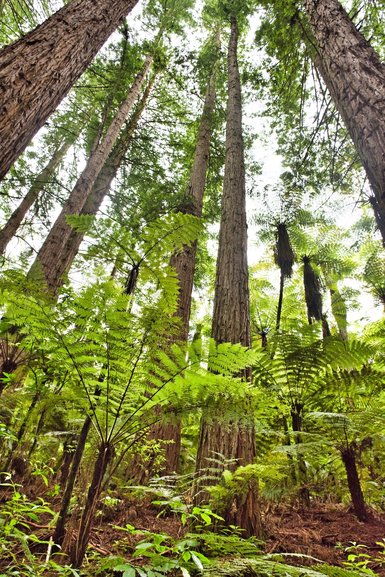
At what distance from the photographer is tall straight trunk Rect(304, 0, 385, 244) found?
1.85 meters

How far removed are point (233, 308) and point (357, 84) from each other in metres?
2.03

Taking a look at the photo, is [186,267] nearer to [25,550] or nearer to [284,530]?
[284,530]

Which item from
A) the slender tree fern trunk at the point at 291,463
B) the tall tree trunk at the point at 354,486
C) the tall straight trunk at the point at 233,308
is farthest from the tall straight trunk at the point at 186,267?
the tall tree trunk at the point at 354,486

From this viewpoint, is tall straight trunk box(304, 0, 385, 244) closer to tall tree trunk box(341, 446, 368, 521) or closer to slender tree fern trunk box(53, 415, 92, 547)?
slender tree fern trunk box(53, 415, 92, 547)

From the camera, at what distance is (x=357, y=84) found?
2.27 metres

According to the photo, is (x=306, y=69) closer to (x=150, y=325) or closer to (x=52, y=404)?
(x=150, y=325)

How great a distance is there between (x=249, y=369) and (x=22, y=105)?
2.65m

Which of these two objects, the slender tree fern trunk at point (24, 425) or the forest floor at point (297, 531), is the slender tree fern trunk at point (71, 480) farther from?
the slender tree fern trunk at point (24, 425)

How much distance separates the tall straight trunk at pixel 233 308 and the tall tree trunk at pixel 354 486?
1.11 m

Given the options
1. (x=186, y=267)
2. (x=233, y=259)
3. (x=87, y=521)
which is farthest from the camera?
(x=186, y=267)

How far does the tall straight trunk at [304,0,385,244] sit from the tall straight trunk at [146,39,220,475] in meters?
1.44

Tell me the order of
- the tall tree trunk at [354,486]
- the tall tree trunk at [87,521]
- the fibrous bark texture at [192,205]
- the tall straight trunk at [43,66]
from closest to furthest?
the tall tree trunk at [87,521] → the tall straight trunk at [43,66] → the tall tree trunk at [354,486] → the fibrous bark texture at [192,205]

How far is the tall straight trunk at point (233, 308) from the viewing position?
2.15 metres

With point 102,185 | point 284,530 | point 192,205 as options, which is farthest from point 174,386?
point 102,185
